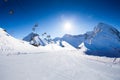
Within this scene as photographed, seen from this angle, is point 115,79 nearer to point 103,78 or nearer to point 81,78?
point 103,78

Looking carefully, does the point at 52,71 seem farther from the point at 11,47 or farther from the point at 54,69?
the point at 11,47

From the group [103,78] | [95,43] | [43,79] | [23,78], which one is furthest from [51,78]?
[95,43]

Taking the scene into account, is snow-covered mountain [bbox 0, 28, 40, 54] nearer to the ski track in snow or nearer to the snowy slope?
the snowy slope

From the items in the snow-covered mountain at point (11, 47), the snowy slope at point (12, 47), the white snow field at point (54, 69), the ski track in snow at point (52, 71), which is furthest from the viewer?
the snowy slope at point (12, 47)

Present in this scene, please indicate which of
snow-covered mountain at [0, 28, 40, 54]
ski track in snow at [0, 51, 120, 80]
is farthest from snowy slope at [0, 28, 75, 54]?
ski track in snow at [0, 51, 120, 80]

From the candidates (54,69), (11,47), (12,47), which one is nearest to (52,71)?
(54,69)

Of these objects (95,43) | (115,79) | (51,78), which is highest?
(95,43)

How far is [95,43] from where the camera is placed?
7825 inches

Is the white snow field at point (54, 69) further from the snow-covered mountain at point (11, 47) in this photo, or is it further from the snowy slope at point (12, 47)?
the snowy slope at point (12, 47)

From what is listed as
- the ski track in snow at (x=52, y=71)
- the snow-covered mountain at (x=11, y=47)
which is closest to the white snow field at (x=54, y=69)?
the ski track in snow at (x=52, y=71)

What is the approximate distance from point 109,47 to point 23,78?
688 ft

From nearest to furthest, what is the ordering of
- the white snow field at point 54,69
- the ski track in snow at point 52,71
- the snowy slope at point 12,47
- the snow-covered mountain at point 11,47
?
the ski track in snow at point 52,71
the white snow field at point 54,69
the snow-covered mountain at point 11,47
the snowy slope at point 12,47

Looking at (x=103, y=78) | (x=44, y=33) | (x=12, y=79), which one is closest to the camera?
(x=12, y=79)

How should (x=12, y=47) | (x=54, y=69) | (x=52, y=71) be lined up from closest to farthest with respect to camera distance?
1. (x=52, y=71)
2. (x=54, y=69)
3. (x=12, y=47)
